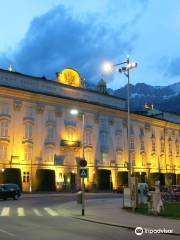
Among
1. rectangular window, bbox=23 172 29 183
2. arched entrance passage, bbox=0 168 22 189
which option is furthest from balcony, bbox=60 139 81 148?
arched entrance passage, bbox=0 168 22 189

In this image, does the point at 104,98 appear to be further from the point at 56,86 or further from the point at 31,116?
the point at 31,116

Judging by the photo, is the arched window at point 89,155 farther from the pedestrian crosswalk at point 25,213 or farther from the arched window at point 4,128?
→ the pedestrian crosswalk at point 25,213

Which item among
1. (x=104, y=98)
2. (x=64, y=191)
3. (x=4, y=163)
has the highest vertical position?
(x=104, y=98)

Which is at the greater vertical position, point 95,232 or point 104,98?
point 104,98

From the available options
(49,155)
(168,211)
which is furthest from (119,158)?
(168,211)

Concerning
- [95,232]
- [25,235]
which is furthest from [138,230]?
[25,235]

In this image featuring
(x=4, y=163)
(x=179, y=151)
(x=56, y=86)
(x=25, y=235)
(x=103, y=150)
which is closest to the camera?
(x=25, y=235)

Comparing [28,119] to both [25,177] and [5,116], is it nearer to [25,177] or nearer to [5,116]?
[5,116]

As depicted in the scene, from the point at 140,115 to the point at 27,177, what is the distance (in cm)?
3003

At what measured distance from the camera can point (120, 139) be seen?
7269 cm

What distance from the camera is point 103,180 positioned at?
214 feet

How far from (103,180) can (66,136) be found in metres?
9.96

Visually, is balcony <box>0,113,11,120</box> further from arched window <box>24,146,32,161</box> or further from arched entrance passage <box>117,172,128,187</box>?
arched entrance passage <box>117,172,128,187</box>

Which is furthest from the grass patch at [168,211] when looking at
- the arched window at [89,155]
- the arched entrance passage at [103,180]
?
the arched window at [89,155]
